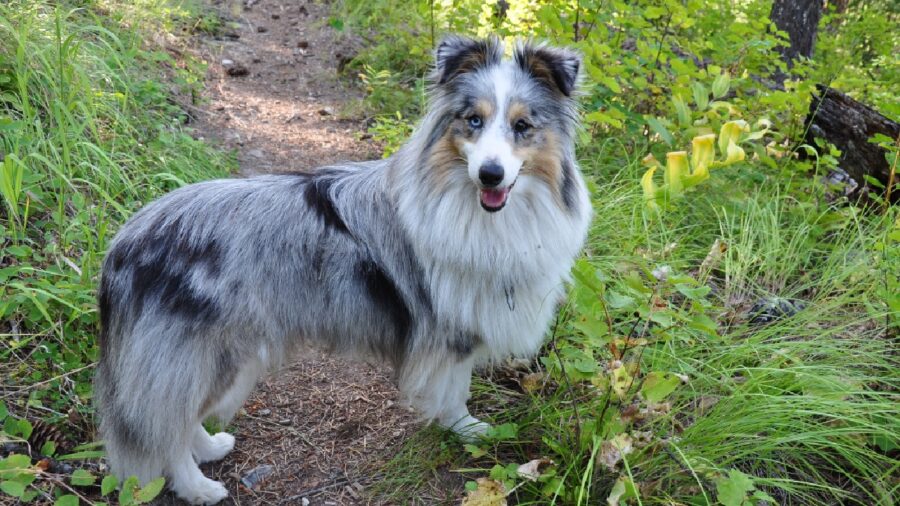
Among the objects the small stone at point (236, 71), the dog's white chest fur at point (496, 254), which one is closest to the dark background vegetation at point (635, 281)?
the dog's white chest fur at point (496, 254)

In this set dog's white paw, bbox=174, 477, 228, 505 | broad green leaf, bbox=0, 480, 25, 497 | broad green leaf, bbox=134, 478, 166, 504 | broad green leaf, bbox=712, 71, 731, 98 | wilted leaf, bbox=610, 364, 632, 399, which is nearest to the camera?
broad green leaf, bbox=0, 480, 25, 497

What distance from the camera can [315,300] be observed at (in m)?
2.46

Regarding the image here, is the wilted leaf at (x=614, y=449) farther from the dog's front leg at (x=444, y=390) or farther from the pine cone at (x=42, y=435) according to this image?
the pine cone at (x=42, y=435)

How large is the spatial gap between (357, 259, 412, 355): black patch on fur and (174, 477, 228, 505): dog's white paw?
962mm

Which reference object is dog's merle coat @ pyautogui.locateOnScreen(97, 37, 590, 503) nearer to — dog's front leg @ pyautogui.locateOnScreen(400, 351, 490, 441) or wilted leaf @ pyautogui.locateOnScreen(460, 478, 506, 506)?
dog's front leg @ pyautogui.locateOnScreen(400, 351, 490, 441)

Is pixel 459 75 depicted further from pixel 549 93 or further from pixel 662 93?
pixel 662 93

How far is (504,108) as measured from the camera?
235 cm

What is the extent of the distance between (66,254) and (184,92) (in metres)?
2.74

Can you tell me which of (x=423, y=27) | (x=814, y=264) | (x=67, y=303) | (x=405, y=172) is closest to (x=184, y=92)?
(x=423, y=27)

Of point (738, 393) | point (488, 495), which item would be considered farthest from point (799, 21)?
point (488, 495)

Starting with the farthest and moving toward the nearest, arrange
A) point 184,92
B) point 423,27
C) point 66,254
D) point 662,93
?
point 423,27 → point 184,92 → point 662,93 → point 66,254

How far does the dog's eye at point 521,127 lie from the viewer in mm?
2374

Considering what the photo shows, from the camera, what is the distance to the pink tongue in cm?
231

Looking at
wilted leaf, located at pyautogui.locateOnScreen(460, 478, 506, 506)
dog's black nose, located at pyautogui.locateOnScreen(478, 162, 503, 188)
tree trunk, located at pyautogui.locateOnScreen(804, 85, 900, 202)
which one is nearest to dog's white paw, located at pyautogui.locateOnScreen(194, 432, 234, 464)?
wilted leaf, located at pyautogui.locateOnScreen(460, 478, 506, 506)
